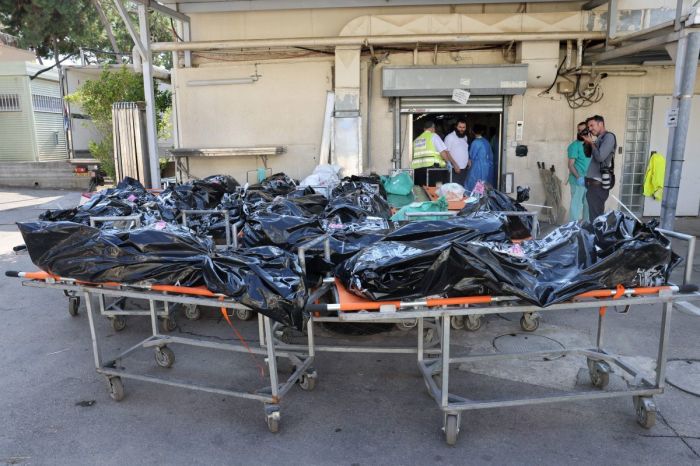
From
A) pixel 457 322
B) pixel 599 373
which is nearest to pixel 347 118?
pixel 457 322

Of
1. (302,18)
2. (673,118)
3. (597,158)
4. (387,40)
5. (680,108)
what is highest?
(302,18)

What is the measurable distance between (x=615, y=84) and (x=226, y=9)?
7020 mm

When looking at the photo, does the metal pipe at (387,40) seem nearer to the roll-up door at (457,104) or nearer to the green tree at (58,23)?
the roll-up door at (457,104)

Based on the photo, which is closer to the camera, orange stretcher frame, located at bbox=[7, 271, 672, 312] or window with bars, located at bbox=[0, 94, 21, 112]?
orange stretcher frame, located at bbox=[7, 271, 672, 312]

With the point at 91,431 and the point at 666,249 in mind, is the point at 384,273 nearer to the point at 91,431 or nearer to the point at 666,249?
the point at 666,249

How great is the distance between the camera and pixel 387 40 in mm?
8688

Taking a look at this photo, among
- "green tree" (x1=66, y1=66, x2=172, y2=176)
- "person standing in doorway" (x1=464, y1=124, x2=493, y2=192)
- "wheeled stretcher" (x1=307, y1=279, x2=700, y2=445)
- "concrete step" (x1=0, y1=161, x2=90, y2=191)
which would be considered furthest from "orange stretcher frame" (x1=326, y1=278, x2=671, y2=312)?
"concrete step" (x1=0, y1=161, x2=90, y2=191)

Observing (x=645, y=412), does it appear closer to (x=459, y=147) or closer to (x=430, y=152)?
(x=430, y=152)

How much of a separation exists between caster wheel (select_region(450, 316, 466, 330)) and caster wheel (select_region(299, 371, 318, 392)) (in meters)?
1.69

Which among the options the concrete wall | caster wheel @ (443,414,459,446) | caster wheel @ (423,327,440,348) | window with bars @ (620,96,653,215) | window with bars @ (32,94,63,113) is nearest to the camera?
caster wheel @ (443,414,459,446)

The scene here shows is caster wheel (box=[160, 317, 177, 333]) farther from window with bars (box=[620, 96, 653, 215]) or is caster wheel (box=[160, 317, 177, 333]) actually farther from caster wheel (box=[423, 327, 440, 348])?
window with bars (box=[620, 96, 653, 215])

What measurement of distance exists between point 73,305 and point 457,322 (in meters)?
3.99

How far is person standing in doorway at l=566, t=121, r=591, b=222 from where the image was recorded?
26.1 ft

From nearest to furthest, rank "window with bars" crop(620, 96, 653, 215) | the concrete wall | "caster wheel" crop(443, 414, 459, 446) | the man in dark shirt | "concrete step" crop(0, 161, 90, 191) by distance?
"caster wheel" crop(443, 414, 459, 446)
the man in dark shirt
the concrete wall
"window with bars" crop(620, 96, 653, 215)
"concrete step" crop(0, 161, 90, 191)
